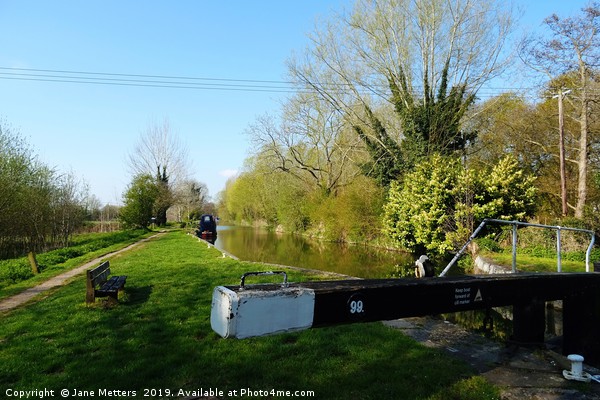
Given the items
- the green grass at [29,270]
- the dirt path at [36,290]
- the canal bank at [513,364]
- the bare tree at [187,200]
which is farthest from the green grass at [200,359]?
the bare tree at [187,200]

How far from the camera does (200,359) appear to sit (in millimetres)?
4320

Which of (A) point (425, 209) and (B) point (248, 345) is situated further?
(A) point (425, 209)

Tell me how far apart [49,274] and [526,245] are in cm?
1673

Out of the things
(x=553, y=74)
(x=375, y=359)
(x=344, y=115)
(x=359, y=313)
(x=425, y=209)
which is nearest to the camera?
(x=359, y=313)

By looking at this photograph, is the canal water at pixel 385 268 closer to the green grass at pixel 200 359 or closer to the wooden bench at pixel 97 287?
the green grass at pixel 200 359

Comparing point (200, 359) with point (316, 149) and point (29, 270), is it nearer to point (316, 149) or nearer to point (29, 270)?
point (29, 270)

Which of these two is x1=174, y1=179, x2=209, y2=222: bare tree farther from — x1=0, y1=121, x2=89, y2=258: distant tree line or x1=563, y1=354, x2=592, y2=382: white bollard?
x1=563, y1=354, x2=592, y2=382: white bollard

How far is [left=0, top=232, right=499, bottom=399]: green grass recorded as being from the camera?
369 cm

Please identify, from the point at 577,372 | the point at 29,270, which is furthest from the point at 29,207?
the point at 577,372

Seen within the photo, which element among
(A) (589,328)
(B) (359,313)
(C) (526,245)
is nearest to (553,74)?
(C) (526,245)

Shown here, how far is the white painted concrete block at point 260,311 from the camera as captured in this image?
83.4 inches

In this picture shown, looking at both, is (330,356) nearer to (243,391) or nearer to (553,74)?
(243,391)

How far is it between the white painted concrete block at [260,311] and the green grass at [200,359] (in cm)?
156

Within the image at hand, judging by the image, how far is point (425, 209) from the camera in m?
16.9
